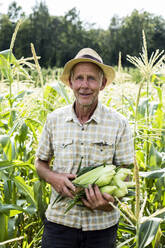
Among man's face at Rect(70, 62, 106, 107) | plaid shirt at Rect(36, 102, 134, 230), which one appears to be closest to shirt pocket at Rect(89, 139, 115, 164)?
plaid shirt at Rect(36, 102, 134, 230)

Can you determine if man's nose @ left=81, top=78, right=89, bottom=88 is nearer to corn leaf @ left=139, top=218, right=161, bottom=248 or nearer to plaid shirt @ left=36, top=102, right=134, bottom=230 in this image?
plaid shirt @ left=36, top=102, right=134, bottom=230

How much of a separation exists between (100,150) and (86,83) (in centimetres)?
47

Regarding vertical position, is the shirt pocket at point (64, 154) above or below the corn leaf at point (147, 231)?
above

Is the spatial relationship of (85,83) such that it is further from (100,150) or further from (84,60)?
(100,150)

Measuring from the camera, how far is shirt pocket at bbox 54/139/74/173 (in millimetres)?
2100

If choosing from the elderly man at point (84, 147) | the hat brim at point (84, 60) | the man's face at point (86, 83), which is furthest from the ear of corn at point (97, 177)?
the hat brim at point (84, 60)

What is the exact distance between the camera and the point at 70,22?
193ft

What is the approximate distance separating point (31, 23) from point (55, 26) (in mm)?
5548

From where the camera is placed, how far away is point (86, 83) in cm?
201

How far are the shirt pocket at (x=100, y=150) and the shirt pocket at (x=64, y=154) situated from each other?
14 cm

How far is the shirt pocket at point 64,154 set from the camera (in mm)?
2100

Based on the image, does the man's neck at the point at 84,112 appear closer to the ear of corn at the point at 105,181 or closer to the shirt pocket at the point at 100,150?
the shirt pocket at the point at 100,150

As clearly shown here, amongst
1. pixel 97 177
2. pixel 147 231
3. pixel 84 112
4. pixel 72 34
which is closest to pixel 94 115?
pixel 84 112

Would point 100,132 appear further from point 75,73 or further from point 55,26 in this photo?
point 55,26
